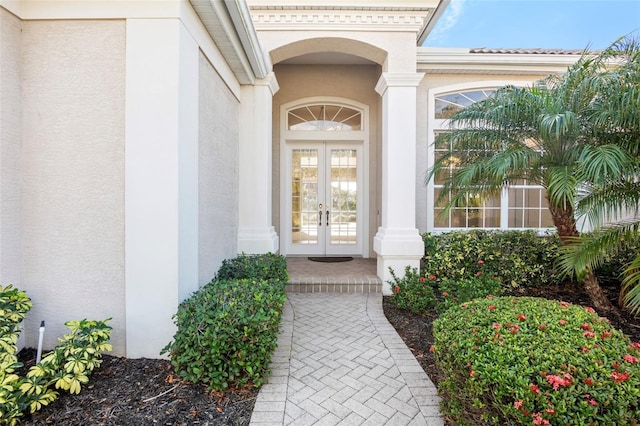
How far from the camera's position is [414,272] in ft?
17.6

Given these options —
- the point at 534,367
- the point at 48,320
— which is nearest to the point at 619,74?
the point at 534,367

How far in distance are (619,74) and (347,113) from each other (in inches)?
191

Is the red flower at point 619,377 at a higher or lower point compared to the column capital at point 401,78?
lower

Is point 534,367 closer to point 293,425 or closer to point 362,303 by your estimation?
point 293,425

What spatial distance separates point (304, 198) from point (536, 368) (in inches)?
249

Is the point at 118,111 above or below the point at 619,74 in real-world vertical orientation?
below

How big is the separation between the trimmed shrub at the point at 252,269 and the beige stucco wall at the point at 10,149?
2028mm

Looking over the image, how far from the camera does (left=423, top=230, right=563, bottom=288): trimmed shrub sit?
17.8 feet

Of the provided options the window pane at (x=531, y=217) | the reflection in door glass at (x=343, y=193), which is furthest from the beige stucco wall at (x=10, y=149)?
the window pane at (x=531, y=217)

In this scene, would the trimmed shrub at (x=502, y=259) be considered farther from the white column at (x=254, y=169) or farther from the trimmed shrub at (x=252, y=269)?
the white column at (x=254, y=169)

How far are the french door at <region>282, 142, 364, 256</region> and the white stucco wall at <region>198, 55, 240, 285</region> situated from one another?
8.35 ft

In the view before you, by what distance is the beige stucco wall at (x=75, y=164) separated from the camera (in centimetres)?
299

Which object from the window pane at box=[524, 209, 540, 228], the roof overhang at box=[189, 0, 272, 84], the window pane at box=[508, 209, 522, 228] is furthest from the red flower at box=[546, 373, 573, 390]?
the window pane at box=[524, 209, 540, 228]

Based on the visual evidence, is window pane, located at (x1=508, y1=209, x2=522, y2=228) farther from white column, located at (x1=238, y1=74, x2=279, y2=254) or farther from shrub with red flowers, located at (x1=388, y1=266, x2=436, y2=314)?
white column, located at (x1=238, y1=74, x2=279, y2=254)
